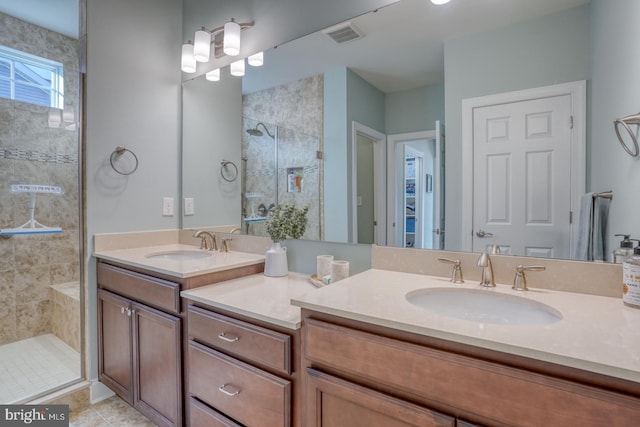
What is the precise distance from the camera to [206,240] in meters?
2.22

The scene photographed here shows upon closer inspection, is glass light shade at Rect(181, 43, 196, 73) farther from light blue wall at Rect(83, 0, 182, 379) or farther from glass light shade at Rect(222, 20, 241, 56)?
glass light shade at Rect(222, 20, 241, 56)

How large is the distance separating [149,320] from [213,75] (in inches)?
63.1

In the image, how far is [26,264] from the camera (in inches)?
105

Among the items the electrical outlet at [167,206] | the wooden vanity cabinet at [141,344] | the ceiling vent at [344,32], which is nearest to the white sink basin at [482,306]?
the wooden vanity cabinet at [141,344]

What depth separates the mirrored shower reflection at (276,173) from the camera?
1770 millimetres

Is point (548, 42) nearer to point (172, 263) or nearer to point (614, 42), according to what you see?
point (614, 42)

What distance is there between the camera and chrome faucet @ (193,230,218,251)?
2139mm

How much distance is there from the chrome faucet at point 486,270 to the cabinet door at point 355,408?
56 centimetres

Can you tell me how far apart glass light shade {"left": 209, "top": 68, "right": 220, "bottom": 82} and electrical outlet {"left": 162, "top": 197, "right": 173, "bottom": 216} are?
0.89m

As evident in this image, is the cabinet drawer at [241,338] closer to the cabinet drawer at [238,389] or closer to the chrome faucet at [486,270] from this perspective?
the cabinet drawer at [238,389]

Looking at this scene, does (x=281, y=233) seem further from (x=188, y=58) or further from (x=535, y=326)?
(x=188, y=58)

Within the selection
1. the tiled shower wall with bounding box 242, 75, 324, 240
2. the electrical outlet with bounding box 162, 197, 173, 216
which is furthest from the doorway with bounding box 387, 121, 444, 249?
the electrical outlet with bounding box 162, 197, 173, 216

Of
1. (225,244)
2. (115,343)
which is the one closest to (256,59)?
(225,244)

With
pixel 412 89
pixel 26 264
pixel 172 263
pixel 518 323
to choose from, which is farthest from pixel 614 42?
Result: pixel 26 264
